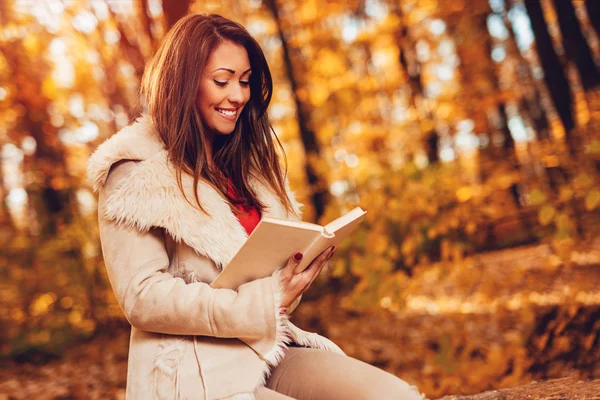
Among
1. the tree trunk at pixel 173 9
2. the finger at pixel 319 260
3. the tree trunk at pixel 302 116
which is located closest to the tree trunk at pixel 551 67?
the tree trunk at pixel 302 116

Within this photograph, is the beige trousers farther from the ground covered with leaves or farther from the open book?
the ground covered with leaves

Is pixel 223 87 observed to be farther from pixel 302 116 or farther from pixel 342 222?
pixel 302 116

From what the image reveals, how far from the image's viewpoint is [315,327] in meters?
7.57

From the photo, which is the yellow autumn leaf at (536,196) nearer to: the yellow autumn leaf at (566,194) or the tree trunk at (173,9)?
the yellow autumn leaf at (566,194)

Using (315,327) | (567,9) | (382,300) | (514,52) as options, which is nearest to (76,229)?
(315,327)

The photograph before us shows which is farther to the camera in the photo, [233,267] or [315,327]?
[315,327]

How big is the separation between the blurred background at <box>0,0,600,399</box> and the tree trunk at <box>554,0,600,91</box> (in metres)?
0.03

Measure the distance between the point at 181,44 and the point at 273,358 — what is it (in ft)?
3.55

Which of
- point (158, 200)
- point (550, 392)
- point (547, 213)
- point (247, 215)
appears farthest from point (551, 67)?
point (158, 200)

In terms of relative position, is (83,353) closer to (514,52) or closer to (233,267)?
(233,267)

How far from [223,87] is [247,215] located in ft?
1.55

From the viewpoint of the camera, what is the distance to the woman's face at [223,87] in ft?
6.94

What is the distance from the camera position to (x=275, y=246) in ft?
5.82

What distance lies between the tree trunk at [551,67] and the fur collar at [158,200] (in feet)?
22.7
